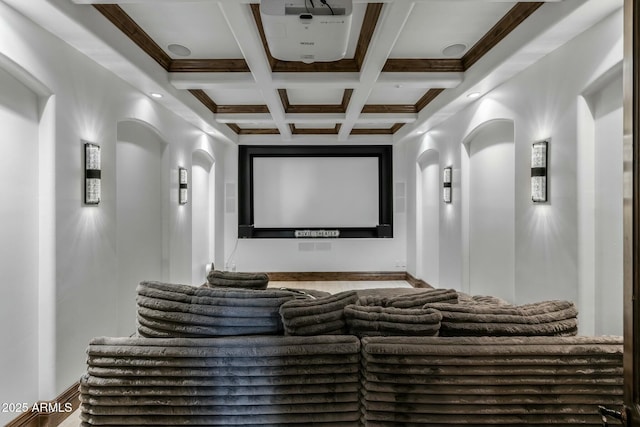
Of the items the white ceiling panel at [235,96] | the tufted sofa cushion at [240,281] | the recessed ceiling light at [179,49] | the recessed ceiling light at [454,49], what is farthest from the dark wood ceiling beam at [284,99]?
the tufted sofa cushion at [240,281]

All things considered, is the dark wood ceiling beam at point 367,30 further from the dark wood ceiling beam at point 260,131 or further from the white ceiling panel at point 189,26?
the dark wood ceiling beam at point 260,131

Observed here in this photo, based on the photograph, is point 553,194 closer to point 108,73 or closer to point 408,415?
point 408,415

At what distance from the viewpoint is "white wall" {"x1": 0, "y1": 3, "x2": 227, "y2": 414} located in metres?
2.25

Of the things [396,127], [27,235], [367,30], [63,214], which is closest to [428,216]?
[396,127]

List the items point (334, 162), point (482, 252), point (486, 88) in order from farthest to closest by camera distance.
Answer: point (334, 162)
point (482, 252)
point (486, 88)

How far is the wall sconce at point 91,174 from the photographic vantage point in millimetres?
2803

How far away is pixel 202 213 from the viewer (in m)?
6.05

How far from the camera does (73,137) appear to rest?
8.72 feet

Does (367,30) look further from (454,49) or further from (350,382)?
(350,382)

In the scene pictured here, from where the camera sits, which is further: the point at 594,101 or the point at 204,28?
the point at 204,28

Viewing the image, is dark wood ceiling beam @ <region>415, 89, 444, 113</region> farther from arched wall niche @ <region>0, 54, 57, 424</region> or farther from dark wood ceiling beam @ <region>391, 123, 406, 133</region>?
arched wall niche @ <region>0, 54, 57, 424</region>

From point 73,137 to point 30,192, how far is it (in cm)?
51

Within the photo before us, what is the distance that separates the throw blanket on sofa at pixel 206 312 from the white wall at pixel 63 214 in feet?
3.08

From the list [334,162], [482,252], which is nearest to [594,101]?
[482,252]
